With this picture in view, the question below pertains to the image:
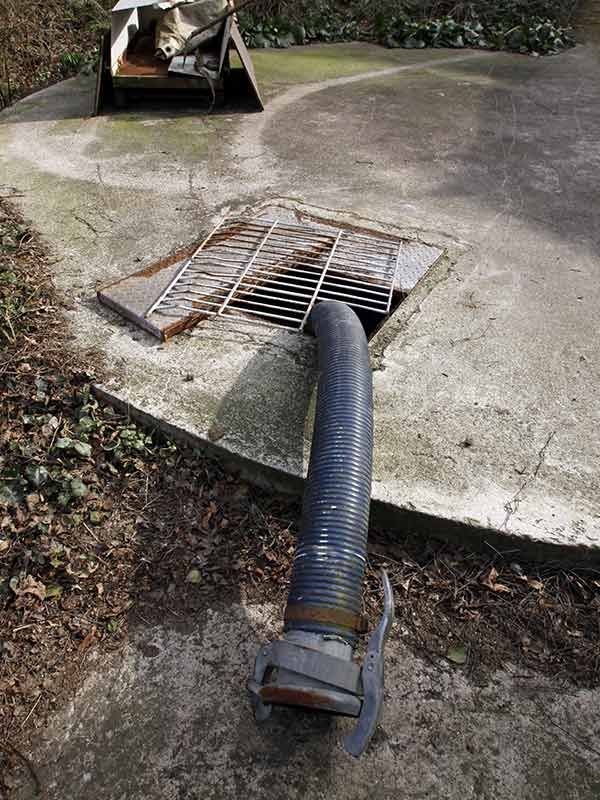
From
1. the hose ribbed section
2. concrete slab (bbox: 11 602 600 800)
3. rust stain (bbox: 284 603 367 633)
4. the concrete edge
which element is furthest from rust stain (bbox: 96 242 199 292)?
rust stain (bbox: 284 603 367 633)

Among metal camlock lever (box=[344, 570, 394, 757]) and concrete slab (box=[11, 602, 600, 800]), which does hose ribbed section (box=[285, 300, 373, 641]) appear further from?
concrete slab (box=[11, 602, 600, 800])

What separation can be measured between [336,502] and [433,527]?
46cm

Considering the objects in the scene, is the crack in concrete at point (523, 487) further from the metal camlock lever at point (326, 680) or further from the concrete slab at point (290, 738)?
the metal camlock lever at point (326, 680)

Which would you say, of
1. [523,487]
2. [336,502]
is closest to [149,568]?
[336,502]

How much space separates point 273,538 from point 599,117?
4775 mm

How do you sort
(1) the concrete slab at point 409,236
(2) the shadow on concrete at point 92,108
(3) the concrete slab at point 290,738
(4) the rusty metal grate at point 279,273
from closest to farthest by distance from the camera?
(3) the concrete slab at point 290,738 → (1) the concrete slab at point 409,236 → (4) the rusty metal grate at point 279,273 → (2) the shadow on concrete at point 92,108

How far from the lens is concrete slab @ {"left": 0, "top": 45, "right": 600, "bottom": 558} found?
2260 millimetres

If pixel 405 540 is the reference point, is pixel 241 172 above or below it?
above

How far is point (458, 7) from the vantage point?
8.20m

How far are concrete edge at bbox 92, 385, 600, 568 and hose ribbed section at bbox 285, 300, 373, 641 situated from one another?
24 centimetres

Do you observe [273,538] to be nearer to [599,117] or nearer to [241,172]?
[241,172]

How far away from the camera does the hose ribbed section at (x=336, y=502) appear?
5.48 ft

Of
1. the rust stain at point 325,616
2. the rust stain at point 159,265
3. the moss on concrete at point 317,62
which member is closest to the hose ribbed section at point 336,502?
the rust stain at point 325,616

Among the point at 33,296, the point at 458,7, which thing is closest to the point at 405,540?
the point at 33,296
